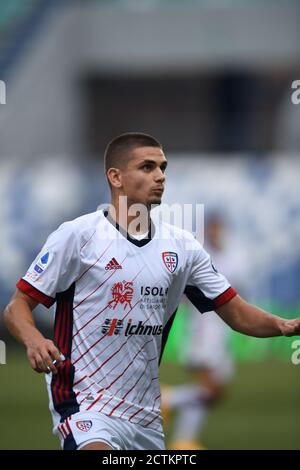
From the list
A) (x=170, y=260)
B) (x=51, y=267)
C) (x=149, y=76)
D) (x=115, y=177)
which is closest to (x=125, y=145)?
(x=115, y=177)

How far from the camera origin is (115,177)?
6855 mm

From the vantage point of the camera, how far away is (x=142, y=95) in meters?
31.8

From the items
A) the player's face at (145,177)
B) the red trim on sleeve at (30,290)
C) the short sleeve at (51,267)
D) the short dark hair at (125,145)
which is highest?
the short dark hair at (125,145)

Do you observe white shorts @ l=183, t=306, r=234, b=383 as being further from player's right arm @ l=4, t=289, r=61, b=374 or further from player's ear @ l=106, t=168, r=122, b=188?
player's right arm @ l=4, t=289, r=61, b=374

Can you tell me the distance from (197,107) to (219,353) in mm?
18449

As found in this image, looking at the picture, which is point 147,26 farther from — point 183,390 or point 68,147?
point 183,390

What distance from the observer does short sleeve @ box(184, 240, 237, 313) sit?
6.95 meters

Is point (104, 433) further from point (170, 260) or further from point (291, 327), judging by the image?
point (291, 327)

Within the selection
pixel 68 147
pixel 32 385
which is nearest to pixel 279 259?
pixel 32 385

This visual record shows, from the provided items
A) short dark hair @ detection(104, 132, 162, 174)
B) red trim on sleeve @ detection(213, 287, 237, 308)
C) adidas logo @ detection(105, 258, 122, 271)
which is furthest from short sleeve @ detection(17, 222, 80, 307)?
red trim on sleeve @ detection(213, 287, 237, 308)

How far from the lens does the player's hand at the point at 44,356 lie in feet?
19.3

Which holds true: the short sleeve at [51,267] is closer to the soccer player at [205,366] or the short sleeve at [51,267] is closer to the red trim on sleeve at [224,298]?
the red trim on sleeve at [224,298]

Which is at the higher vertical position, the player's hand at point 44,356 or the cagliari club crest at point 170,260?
the cagliari club crest at point 170,260

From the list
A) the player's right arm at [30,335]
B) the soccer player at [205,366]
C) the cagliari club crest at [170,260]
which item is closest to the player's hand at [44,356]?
the player's right arm at [30,335]
